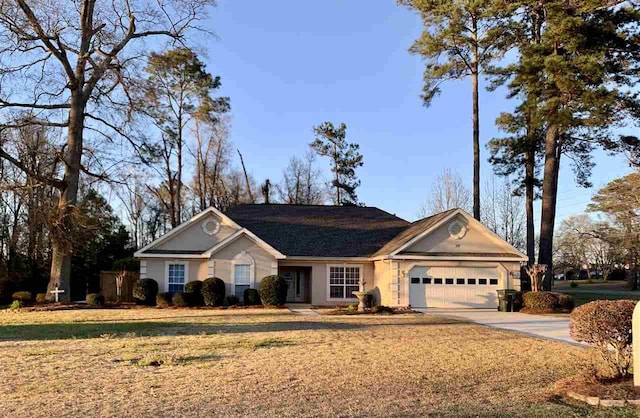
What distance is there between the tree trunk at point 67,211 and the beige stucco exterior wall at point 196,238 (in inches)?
163

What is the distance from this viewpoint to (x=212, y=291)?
78.1ft

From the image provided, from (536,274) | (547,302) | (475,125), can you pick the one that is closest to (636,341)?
(547,302)

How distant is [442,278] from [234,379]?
17.3 m

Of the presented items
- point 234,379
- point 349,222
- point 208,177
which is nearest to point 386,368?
point 234,379

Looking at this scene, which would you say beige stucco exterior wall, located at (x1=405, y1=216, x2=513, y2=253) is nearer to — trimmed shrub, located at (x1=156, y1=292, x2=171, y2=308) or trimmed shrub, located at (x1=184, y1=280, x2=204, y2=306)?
trimmed shrub, located at (x1=184, y1=280, x2=204, y2=306)

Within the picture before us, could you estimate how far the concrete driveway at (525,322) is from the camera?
15.0m

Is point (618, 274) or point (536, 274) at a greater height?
point (536, 274)

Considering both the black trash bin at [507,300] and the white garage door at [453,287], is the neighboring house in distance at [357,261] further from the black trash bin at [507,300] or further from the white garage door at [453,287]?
the black trash bin at [507,300]

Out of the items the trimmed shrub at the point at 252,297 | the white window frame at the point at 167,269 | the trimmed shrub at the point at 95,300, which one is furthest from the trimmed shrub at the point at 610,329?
the trimmed shrub at the point at 95,300

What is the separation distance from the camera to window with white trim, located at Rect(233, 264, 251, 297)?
25.1 meters

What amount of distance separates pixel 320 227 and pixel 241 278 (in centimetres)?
598

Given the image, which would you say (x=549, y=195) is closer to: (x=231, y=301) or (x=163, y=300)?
(x=231, y=301)

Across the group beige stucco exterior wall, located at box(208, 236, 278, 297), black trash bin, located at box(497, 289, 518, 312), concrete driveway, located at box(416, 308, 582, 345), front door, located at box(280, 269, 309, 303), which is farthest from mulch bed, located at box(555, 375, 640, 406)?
front door, located at box(280, 269, 309, 303)

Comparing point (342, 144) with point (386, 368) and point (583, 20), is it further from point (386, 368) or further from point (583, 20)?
point (386, 368)
